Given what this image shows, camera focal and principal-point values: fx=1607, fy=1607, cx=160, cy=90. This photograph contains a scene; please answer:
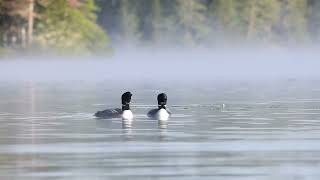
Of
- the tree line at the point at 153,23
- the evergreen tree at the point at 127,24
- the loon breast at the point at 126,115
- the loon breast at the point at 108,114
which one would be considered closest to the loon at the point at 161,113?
the loon breast at the point at 126,115

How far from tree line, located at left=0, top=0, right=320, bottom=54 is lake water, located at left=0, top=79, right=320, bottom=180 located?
5453cm

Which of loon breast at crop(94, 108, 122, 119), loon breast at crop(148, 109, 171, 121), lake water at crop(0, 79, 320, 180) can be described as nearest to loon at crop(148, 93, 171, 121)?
loon breast at crop(148, 109, 171, 121)

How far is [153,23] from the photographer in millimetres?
140750

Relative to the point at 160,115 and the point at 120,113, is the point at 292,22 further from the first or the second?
the point at 160,115

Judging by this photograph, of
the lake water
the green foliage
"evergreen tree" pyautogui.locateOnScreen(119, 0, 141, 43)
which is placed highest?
"evergreen tree" pyautogui.locateOnScreen(119, 0, 141, 43)

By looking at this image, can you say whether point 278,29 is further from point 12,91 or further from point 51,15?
point 12,91

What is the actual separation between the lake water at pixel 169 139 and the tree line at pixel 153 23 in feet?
179

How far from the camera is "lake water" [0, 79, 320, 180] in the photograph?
21.8m

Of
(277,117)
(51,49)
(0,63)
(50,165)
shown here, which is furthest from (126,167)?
(51,49)

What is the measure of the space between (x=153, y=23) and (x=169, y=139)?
114 meters

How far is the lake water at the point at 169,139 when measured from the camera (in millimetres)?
21766

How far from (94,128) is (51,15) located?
70364 millimetres

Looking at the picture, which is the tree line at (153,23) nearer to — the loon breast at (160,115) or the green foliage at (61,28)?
the green foliage at (61,28)

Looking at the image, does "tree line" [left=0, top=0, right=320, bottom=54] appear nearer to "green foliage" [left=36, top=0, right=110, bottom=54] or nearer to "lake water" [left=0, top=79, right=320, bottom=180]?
"green foliage" [left=36, top=0, right=110, bottom=54]
